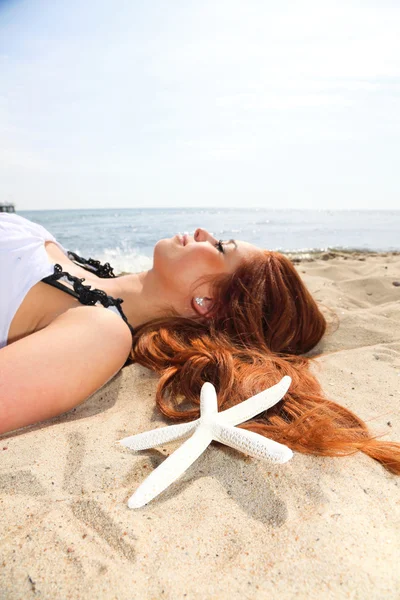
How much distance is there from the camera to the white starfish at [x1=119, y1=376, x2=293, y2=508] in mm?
1615

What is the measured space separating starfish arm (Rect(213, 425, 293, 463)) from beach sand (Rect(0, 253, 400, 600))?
0.54 ft

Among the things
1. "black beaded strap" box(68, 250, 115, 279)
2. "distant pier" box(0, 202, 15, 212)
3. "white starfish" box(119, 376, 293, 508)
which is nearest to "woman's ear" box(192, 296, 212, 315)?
"black beaded strap" box(68, 250, 115, 279)

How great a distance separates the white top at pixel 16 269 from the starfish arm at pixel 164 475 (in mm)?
1537

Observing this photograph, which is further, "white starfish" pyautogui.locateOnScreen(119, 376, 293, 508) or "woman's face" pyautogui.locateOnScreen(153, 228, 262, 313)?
"woman's face" pyautogui.locateOnScreen(153, 228, 262, 313)

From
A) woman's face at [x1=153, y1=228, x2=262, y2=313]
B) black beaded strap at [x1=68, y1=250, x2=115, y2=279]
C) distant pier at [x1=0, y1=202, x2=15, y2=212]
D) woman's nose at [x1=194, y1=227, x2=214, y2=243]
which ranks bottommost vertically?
distant pier at [x1=0, y1=202, x2=15, y2=212]

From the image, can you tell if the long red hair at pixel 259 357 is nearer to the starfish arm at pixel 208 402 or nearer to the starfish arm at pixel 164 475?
the starfish arm at pixel 208 402

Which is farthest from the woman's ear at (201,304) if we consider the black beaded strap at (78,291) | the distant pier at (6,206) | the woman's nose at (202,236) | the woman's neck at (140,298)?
the distant pier at (6,206)

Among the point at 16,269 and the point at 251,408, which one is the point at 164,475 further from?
the point at 16,269

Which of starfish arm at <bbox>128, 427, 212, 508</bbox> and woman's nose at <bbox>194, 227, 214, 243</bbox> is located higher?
woman's nose at <bbox>194, 227, 214, 243</bbox>

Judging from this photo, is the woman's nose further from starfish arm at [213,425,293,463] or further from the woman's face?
starfish arm at [213,425,293,463]

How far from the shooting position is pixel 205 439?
6.22 feet

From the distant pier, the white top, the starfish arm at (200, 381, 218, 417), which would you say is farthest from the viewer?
the distant pier

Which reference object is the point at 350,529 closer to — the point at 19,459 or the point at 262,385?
the point at 262,385

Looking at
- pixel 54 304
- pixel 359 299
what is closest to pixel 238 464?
pixel 54 304
